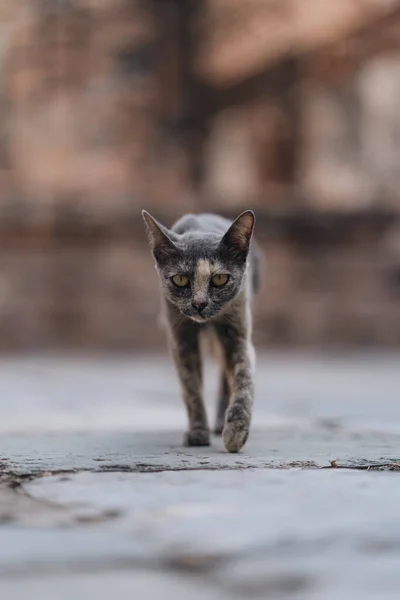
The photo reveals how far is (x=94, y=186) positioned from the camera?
8203 mm

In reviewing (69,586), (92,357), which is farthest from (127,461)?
(92,357)

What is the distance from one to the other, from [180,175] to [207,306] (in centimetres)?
537

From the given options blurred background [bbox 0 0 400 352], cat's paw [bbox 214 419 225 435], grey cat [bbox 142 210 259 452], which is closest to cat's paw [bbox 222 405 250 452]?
grey cat [bbox 142 210 259 452]

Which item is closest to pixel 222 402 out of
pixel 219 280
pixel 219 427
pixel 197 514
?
pixel 219 427

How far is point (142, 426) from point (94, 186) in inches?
230

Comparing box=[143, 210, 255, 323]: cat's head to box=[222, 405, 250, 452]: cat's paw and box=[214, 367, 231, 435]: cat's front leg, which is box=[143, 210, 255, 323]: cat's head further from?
box=[214, 367, 231, 435]: cat's front leg

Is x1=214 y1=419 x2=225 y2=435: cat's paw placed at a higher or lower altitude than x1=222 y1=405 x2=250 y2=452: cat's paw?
higher

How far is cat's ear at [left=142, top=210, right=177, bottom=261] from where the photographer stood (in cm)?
208

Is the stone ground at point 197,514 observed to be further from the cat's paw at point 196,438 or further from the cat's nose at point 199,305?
the cat's nose at point 199,305

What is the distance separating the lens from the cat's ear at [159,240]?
2084mm

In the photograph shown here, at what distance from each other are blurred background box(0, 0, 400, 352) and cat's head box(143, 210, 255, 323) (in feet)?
12.4

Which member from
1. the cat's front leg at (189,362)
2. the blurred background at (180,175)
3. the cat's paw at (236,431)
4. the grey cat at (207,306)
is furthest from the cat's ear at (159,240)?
the blurred background at (180,175)

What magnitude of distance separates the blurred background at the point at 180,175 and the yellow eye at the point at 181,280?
3.86 meters

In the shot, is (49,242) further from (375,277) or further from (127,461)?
(127,461)
